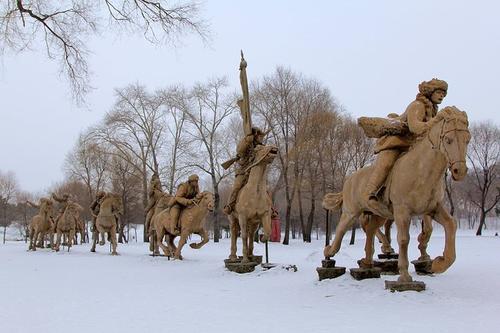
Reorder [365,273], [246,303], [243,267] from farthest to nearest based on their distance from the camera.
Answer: [243,267] → [365,273] → [246,303]

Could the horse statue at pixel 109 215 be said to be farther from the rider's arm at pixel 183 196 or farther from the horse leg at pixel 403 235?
the horse leg at pixel 403 235

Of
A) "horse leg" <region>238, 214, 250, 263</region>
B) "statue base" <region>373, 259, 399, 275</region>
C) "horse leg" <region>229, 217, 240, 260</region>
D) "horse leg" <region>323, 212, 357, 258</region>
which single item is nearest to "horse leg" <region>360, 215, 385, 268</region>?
"horse leg" <region>323, 212, 357, 258</region>

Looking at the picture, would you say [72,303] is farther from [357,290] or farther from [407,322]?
[407,322]

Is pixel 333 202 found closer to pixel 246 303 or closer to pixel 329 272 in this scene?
pixel 329 272

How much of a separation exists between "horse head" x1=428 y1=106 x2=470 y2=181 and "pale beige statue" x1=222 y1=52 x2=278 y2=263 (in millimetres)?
5038

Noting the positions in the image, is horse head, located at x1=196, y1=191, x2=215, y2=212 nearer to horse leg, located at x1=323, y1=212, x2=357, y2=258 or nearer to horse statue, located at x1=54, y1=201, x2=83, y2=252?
horse leg, located at x1=323, y1=212, x2=357, y2=258

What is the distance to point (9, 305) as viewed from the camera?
7352 millimetres

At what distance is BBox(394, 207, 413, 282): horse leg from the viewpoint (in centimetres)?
735

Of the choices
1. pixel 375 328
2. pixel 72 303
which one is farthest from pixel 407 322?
pixel 72 303

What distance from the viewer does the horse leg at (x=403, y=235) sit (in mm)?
7348

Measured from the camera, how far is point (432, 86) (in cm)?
791

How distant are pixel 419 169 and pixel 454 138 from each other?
0.80m

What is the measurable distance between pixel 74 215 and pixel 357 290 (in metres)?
16.3

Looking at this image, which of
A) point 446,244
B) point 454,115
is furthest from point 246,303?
point 454,115
